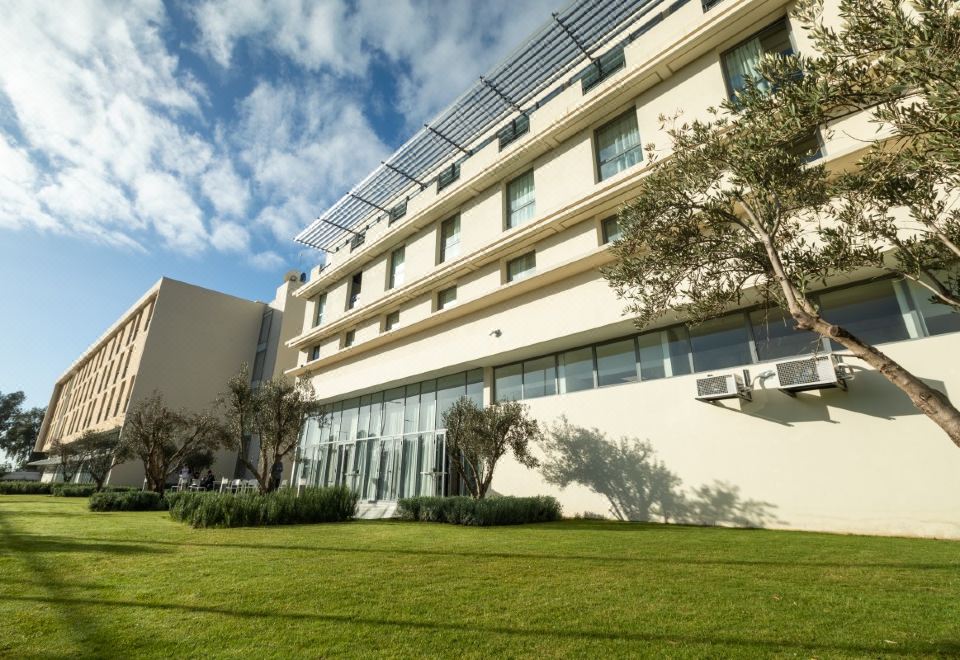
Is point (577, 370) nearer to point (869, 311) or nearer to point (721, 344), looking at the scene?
point (721, 344)

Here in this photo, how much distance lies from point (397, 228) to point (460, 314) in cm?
762

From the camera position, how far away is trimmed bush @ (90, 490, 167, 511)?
18359 mm

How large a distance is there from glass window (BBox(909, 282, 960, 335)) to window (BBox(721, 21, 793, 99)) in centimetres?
745

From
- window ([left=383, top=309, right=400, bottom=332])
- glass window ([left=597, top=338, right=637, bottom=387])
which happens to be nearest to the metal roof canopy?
window ([left=383, top=309, right=400, bottom=332])

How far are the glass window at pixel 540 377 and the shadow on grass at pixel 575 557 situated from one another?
1036cm

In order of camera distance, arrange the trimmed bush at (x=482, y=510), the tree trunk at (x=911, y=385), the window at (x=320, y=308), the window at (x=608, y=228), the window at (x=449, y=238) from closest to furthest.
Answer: the tree trunk at (x=911, y=385), the trimmed bush at (x=482, y=510), the window at (x=608, y=228), the window at (x=449, y=238), the window at (x=320, y=308)

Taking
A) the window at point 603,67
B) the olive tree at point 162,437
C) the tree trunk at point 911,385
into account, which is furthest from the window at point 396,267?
the tree trunk at point 911,385

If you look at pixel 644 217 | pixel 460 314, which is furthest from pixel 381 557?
pixel 460 314

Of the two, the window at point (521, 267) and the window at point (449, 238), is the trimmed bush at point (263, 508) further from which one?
the window at point (449, 238)

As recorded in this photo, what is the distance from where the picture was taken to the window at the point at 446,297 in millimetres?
22111

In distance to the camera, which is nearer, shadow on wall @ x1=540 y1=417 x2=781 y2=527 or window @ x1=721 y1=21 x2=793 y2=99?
shadow on wall @ x1=540 y1=417 x2=781 y2=527

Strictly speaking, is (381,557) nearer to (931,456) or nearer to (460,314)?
(931,456)

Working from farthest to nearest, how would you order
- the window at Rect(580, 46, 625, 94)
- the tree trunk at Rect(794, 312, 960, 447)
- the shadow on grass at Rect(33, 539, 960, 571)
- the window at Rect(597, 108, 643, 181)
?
the window at Rect(580, 46, 625, 94) → the window at Rect(597, 108, 643, 181) → the shadow on grass at Rect(33, 539, 960, 571) → the tree trunk at Rect(794, 312, 960, 447)

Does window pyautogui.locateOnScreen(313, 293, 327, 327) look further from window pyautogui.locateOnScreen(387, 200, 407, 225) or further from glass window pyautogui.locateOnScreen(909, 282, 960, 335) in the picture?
glass window pyautogui.locateOnScreen(909, 282, 960, 335)
